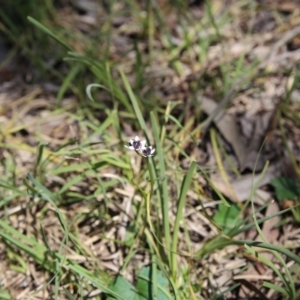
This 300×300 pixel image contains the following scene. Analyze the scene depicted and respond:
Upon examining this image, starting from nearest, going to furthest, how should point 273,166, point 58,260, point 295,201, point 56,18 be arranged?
point 58,260
point 295,201
point 273,166
point 56,18

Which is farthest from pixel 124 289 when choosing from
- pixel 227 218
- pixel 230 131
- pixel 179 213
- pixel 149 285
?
pixel 230 131

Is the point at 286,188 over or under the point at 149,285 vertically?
over

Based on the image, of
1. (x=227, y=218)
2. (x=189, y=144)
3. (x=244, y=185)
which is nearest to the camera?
(x=227, y=218)

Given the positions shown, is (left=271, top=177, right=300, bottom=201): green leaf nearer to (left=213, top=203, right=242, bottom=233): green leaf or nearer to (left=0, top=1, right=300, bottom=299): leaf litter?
(left=0, top=1, right=300, bottom=299): leaf litter

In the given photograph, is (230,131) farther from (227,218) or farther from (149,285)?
(149,285)

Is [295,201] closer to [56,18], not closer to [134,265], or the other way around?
[134,265]

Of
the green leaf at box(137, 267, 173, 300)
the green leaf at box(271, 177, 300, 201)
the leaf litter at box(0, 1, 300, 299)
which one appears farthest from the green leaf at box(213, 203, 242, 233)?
the green leaf at box(137, 267, 173, 300)

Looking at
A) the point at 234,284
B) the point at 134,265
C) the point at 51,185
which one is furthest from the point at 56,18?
the point at 234,284
